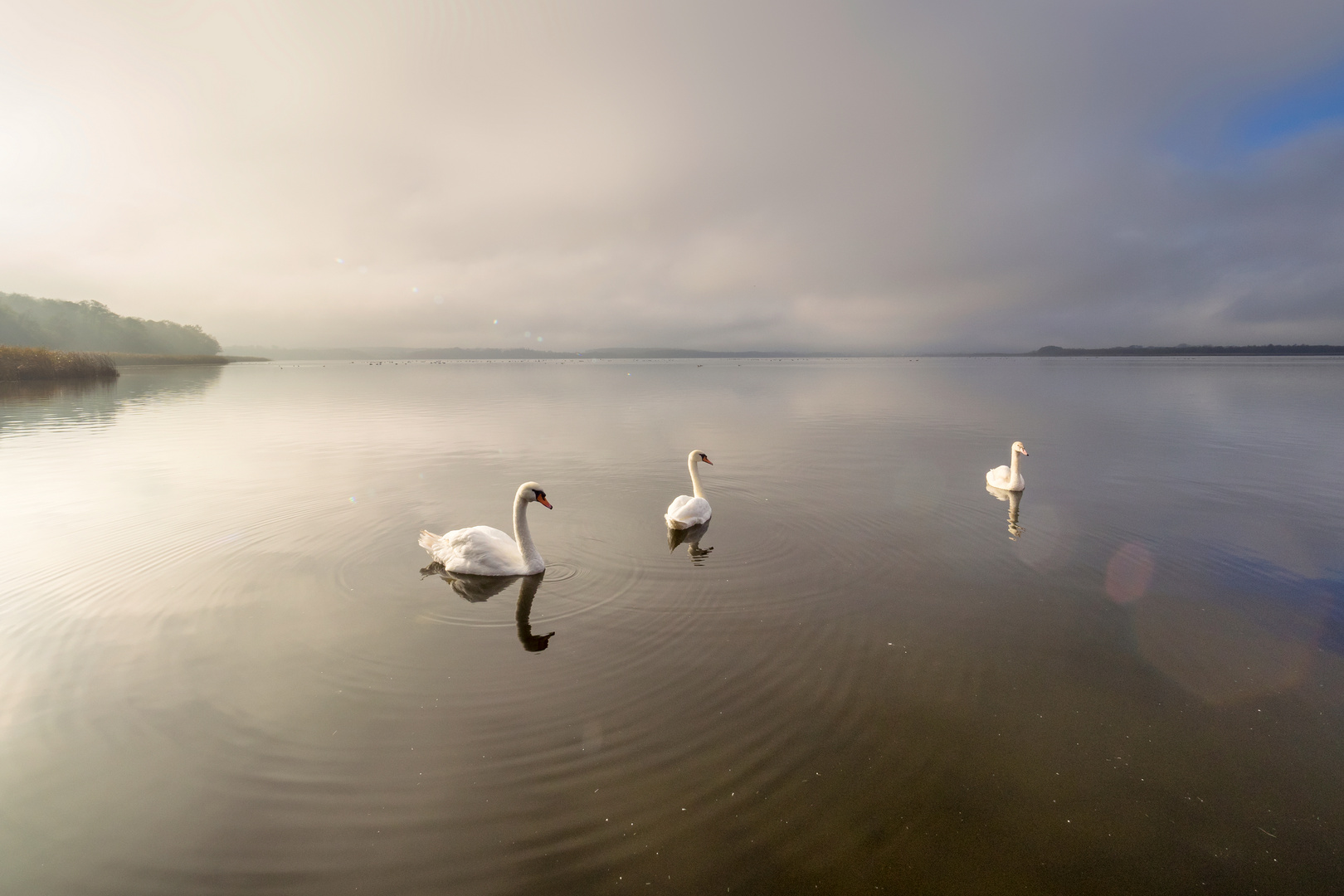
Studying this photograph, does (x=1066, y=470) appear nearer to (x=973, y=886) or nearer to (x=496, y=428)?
(x=973, y=886)

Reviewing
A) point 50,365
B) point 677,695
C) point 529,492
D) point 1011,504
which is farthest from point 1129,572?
point 50,365

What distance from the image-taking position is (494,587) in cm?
1016

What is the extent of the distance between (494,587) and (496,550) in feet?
2.10

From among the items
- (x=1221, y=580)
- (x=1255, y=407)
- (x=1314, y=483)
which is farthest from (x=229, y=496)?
(x=1255, y=407)

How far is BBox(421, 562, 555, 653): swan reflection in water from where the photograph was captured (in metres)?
8.95

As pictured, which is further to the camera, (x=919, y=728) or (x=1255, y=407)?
(x=1255, y=407)

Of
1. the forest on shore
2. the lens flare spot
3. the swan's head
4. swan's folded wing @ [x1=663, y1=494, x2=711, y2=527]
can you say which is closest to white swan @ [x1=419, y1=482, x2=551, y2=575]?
the swan's head

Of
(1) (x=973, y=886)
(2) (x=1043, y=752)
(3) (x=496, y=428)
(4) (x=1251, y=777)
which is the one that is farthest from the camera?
(3) (x=496, y=428)

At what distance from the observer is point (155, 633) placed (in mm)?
8375

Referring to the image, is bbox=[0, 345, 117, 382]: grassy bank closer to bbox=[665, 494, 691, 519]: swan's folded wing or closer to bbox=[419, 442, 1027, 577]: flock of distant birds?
bbox=[419, 442, 1027, 577]: flock of distant birds

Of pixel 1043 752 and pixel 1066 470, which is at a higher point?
pixel 1066 470

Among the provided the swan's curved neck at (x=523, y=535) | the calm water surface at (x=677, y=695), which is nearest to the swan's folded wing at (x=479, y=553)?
the swan's curved neck at (x=523, y=535)

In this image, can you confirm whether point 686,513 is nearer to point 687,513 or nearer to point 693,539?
point 687,513

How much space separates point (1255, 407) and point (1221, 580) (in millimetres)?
41601
